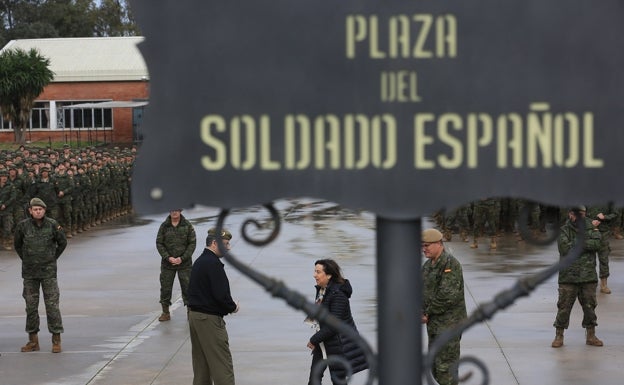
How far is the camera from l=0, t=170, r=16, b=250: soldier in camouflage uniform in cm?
2541

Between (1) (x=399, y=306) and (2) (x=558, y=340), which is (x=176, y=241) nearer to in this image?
(2) (x=558, y=340)

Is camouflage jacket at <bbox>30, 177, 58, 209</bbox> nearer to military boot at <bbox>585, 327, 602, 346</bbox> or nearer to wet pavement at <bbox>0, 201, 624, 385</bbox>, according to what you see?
wet pavement at <bbox>0, 201, 624, 385</bbox>

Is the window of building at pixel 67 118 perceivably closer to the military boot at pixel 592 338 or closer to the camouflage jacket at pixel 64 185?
the camouflage jacket at pixel 64 185

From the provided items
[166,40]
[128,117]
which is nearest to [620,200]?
[166,40]

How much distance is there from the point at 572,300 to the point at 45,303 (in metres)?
6.20

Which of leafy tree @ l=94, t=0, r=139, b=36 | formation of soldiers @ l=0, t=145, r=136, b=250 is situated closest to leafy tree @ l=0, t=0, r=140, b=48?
leafy tree @ l=94, t=0, r=139, b=36

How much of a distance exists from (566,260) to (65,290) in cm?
1651

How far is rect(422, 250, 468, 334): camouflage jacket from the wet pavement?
1.01m

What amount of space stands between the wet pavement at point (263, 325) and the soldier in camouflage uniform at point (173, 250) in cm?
40

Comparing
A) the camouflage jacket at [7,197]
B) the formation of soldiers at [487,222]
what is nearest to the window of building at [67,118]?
the camouflage jacket at [7,197]

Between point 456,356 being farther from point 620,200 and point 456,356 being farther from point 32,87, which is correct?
point 32,87

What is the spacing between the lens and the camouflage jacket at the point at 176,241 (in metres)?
15.8

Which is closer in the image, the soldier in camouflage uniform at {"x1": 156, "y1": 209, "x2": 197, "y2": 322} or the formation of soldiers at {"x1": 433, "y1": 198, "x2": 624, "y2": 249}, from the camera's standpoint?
the soldier in camouflage uniform at {"x1": 156, "y1": 209, "x2": 197, "y2": 322}

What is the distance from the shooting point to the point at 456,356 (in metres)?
10.3
